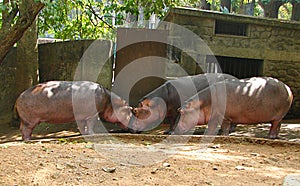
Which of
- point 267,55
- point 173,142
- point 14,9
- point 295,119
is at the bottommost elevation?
point 295,119

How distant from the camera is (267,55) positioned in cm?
861

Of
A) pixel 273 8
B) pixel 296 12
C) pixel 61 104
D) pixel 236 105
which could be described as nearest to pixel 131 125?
pixel 61 104

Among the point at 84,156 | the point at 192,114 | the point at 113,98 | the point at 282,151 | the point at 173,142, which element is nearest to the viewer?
the point at 84,156

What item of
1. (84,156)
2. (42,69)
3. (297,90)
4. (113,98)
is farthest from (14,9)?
(297,90)

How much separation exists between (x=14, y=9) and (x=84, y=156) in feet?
15.6

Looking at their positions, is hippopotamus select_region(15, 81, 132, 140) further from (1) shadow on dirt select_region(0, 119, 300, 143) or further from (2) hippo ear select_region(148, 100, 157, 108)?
(2) hippo ear select_region(148, 100, 157, 108)

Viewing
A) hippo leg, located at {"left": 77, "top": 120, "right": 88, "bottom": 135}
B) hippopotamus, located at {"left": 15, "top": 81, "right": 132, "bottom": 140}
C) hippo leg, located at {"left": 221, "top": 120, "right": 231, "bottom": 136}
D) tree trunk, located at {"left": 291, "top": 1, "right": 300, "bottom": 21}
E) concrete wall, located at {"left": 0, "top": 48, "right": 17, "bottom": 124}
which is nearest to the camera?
hippo leg, located at {"left": 221, "top": 120, "right": 231, "bottom": 136}

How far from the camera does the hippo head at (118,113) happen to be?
6857 mm

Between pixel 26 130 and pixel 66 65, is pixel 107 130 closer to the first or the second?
pixel 26 130

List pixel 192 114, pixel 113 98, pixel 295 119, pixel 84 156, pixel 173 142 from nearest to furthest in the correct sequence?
pixel 84 156
pixel 173 142
pixel 192 114
pixel 113 98
pixel 295 119

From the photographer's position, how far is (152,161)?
3.53 meters

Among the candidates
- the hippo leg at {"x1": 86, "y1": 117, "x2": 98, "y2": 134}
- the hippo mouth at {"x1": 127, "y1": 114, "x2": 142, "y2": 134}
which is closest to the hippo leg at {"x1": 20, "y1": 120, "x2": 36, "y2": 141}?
the hippo leg at {"x1": 86, "y1": 117, "x2": 98, "y2": 134}

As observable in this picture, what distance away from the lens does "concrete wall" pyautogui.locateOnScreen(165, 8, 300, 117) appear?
327 inches

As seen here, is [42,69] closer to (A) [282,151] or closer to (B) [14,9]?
(B) [14,9]
